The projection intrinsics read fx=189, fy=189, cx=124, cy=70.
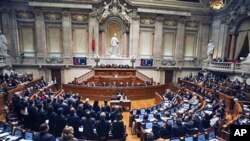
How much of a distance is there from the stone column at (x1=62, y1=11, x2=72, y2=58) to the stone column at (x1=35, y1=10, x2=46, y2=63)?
1.98 m

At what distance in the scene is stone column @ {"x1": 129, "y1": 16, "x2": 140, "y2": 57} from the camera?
20.6 meters

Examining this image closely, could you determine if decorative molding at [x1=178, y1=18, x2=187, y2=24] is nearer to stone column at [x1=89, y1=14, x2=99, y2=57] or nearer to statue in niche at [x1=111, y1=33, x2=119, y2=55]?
statue in niche at [x1=111, y1=33, x2=119, y2=55]

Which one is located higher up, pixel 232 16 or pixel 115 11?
pixel 115 11

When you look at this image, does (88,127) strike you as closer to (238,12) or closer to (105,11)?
(105,11)

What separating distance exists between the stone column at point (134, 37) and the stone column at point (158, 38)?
6.83ft

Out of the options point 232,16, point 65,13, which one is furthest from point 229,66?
point 65,13

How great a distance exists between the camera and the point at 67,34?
1981 centimetres

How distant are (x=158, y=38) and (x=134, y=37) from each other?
2784 millimetres

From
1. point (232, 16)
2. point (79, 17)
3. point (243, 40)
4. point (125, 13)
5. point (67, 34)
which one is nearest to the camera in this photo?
point (243, 40)

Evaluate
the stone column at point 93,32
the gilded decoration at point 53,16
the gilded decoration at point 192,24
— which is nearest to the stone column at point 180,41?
the gilded decoration at point 192,24

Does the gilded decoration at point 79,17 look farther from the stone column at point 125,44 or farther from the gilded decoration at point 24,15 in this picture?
the stone column at point 125,44

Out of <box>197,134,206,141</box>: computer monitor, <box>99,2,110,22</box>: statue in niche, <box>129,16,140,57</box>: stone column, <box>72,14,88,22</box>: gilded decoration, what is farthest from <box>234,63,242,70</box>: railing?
<box>72,14,88,22</box>: gilded decoration

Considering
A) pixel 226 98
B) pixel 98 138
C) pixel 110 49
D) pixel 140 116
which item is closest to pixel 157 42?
pixel 110 49

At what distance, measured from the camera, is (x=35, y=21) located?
1906cm
